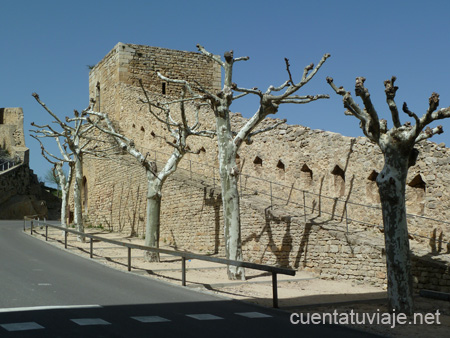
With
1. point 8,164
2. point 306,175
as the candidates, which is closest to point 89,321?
point 306,175

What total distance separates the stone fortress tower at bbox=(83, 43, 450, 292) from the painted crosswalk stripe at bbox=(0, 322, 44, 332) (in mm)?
8403

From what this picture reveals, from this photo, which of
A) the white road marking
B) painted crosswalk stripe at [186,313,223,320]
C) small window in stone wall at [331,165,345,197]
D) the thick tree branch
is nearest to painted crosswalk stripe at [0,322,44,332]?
the white road marking

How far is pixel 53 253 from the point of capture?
57.5 ft

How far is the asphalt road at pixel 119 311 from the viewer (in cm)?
709

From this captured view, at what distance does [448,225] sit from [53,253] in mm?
11654

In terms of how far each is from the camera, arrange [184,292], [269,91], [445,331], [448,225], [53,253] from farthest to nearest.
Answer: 1. [53,253]
2. [269,91]
3. [448,225]
4. [184,292]
5. [445,331]

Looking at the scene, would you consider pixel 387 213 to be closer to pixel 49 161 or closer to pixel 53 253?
pixel 53 253

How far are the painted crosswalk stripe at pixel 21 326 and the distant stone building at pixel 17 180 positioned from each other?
109 feet

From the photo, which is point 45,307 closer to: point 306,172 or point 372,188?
point 372,188

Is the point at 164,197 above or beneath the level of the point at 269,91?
beneath

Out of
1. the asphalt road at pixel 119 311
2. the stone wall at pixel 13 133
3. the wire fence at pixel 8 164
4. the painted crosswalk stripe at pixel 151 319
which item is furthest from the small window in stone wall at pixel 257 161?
the stone wall at pixel 13 133

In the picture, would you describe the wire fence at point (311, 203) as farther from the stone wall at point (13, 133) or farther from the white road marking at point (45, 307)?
the stone wall at point (13, 133)

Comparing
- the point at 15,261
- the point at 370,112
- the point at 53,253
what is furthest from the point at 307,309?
the point at 53,253

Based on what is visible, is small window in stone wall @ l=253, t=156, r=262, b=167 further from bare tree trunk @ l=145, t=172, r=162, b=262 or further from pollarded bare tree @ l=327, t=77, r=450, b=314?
pollarded bare tree @ l=327, t=77, r=450, b=314
